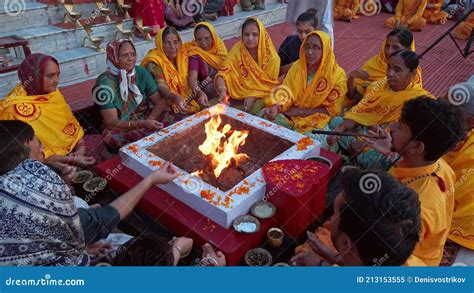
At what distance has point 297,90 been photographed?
4555mm

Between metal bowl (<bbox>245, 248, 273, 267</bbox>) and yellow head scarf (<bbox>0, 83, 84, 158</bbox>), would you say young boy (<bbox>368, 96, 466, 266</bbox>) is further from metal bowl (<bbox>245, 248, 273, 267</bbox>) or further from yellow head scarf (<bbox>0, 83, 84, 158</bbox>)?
yellow head scarf (<bbox>0, 83, 84, 158</bbox>)

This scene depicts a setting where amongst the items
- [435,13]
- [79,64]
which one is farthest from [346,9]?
[79,64]

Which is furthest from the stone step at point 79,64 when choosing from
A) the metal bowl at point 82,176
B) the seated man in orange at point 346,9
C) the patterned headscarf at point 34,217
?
the seated man in orange at point 346,9

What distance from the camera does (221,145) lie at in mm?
3598

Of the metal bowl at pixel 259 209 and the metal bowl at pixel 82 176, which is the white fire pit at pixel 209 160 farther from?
the metal bowl at pixel 82 176

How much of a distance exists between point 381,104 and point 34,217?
137 inches

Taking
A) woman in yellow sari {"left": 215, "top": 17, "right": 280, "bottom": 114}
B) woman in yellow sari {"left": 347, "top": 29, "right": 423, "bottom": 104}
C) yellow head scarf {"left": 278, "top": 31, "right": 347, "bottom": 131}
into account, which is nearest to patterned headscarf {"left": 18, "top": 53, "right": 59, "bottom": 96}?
woman in yellow sari {"left": 215, "top": 17, "right": 280, "bottom": 114}

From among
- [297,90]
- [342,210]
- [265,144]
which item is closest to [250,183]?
[265,144]

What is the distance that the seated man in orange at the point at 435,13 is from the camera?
1074 centimetres

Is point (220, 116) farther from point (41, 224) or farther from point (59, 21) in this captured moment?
point (59, 21)

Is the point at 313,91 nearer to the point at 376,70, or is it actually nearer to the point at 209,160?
the point at 376,70

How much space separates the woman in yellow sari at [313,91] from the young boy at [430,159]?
65.8 inches

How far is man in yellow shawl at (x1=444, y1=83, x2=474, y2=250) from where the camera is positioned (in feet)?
10.0

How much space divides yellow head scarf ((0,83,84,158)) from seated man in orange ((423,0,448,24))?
430 inches
